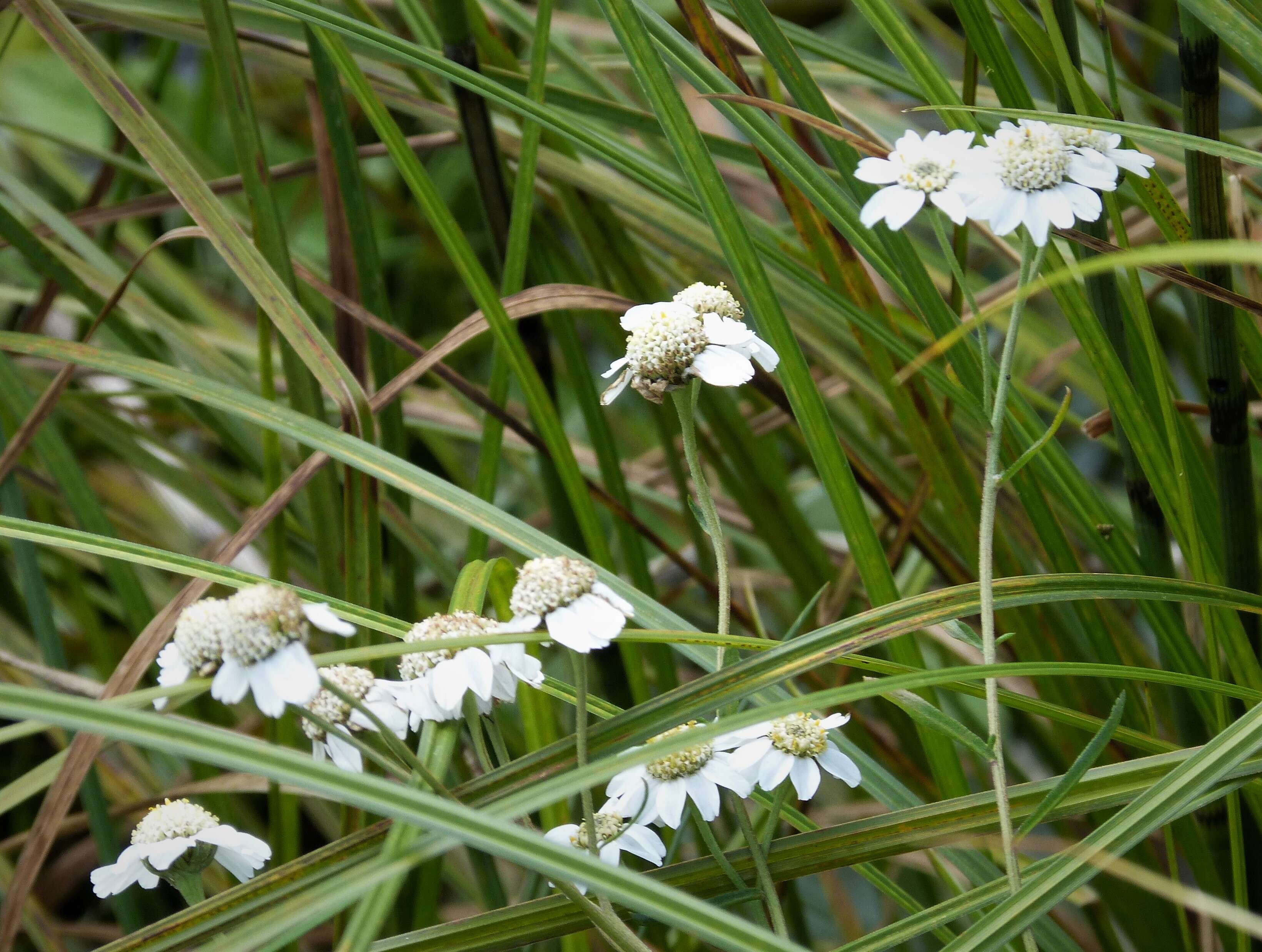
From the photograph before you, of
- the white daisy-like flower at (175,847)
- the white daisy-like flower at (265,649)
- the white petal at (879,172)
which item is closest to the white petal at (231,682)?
the white daisy-like flower at (265,649)

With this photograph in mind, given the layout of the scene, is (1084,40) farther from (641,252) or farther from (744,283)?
(744,283)

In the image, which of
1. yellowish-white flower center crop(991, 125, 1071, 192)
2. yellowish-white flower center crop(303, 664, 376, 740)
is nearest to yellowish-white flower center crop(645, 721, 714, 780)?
yellowish-white flower center crop(303, 664, 376, 740)

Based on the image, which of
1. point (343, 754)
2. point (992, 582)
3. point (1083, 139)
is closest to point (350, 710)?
point (343, 754)

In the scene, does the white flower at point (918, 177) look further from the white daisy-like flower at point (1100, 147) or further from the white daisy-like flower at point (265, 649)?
the white daisy-like flower at point (265, 649)

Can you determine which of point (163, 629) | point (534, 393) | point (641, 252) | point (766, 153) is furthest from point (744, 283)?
point (641, 252)

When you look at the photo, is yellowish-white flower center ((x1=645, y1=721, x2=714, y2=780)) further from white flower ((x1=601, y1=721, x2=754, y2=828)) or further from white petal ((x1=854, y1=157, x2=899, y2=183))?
white petal ((x1=854, y1=157, x2=899, y2=183))

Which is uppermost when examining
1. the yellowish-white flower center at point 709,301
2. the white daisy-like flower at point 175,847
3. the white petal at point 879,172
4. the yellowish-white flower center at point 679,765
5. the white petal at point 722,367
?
the white petal at point 879,172

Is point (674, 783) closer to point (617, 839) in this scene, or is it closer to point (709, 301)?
point (617, 839)

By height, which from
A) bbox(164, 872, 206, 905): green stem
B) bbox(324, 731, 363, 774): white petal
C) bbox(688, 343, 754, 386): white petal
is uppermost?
→ bbox(688, 343, 754, 386): white petal
